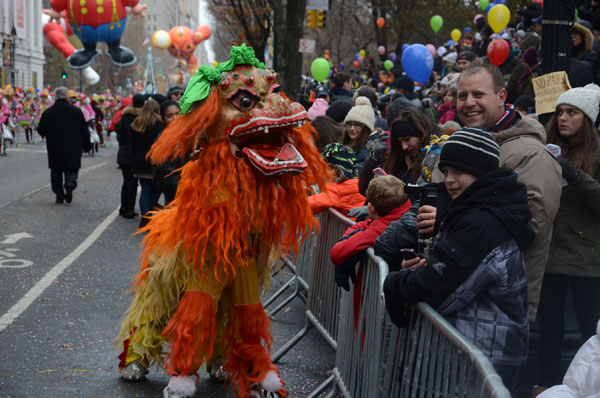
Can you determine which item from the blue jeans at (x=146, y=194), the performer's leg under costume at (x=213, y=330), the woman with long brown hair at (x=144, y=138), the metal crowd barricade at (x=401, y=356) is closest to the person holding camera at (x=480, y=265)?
the metal crowd barricade at (x=401, y=356)

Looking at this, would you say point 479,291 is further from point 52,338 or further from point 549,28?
point 52,338

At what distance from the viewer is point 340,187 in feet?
20.7

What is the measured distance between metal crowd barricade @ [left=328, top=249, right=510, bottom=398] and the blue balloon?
10743 millimetres

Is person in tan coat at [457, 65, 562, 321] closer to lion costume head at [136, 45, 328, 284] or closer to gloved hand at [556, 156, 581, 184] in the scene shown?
gloved hand at [556, 156, 581, 184]

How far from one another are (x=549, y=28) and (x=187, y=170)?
267 centimetres

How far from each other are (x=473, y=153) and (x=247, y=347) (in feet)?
6.77

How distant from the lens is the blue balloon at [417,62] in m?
14.6

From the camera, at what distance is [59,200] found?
44.8 ft

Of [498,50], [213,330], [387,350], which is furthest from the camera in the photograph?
[498,50]

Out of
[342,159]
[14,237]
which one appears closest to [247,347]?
[342,159]

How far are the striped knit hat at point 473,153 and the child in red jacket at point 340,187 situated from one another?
255cm

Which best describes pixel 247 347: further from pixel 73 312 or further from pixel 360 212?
pixel 73 312

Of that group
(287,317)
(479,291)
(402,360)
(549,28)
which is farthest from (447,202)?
(287,317)

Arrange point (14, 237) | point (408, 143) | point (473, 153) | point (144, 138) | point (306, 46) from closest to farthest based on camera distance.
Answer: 1. point (473, 153)
2. point (408, 143)
3. point (14, 237)
4. point (144, 138)
5. point (306, 46)
